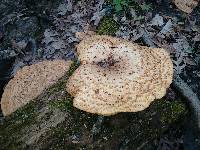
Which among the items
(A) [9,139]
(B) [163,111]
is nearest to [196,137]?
(B) [163,111]

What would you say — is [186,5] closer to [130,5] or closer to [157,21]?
[157,21]

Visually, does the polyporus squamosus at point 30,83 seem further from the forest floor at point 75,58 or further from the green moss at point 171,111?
the green moss at point 171,111

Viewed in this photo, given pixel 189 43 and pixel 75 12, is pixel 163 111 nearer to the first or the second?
pixel 189 43

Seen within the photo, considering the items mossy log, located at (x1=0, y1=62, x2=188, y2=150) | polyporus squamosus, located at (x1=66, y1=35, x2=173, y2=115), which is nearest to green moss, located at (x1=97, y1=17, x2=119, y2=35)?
polyporus squamosus, located at (x1=66, y1=35, x2=173, y2=115)

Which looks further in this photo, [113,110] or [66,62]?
[66,62]

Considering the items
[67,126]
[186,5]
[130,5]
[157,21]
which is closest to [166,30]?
[157,21]

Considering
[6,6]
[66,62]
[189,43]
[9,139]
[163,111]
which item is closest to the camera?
[9,139]
